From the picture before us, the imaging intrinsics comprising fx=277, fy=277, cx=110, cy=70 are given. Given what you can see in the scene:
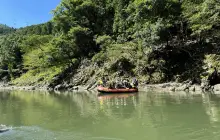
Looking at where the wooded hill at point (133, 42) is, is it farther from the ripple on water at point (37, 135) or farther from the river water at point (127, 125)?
the ripple on water at point (37, 135)

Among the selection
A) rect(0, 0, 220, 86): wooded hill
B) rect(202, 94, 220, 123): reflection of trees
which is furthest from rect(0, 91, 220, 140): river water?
rect(0, 0, 220, 86): wooded hill

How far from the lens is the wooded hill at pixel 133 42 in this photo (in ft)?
92.9

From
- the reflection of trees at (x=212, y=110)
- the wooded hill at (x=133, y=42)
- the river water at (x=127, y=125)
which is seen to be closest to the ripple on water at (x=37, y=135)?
the river water at (x=127, y=125)

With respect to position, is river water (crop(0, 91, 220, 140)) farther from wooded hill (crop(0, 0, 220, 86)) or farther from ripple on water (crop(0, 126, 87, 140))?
wooded hill (crop(0, 0, 220, 86))

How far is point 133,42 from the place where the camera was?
34.6 meters

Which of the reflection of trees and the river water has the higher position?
the reflection of trees

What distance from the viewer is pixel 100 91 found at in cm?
2845

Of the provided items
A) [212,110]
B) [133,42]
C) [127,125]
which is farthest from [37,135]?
[133,42]

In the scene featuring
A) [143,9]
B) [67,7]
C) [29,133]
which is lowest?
[29,133]

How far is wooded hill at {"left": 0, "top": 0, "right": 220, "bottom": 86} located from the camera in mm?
28328

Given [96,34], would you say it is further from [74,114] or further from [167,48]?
[74,114]

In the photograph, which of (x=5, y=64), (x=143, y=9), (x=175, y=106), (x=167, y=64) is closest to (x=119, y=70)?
(x=167, y=64)

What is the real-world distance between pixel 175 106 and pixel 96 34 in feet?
102

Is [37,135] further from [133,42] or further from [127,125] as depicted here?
[133,42]
